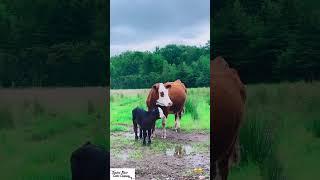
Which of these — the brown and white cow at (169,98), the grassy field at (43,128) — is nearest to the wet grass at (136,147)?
the brown and white cow at (169,98)

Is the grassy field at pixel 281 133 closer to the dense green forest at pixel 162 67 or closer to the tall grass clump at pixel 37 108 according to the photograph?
the dense green forest at pixel 162 67

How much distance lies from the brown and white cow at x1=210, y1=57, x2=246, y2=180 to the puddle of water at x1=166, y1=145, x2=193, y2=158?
263mm

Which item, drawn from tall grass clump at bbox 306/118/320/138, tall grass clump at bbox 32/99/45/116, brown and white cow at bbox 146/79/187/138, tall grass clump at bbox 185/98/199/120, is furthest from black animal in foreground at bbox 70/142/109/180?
tall grass clump at bbox 306/118/320/138

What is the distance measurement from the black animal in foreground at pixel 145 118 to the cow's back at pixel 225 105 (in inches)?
21.6

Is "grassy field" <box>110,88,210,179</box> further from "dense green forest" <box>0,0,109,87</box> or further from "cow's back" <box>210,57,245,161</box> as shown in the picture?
"dense green forest" <box>0,0,109,87</box>

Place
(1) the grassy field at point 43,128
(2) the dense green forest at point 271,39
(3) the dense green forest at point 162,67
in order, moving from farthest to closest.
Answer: (1) the grassy field at point 43,128 < (2) the dense green forest at point 271,39 < (3) the dense green forest at point 162,67

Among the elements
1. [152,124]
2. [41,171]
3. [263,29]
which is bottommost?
[41,171]

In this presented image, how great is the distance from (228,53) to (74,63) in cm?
155

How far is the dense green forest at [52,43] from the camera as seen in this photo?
5.03 meters

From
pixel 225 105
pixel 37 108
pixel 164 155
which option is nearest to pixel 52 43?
pixel 37 108

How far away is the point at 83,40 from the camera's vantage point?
5.06 m

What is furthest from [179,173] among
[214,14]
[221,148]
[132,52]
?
[214,14]

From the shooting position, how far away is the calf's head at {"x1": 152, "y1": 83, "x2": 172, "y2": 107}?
492cm

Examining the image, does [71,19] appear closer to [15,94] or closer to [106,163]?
[15,94]
